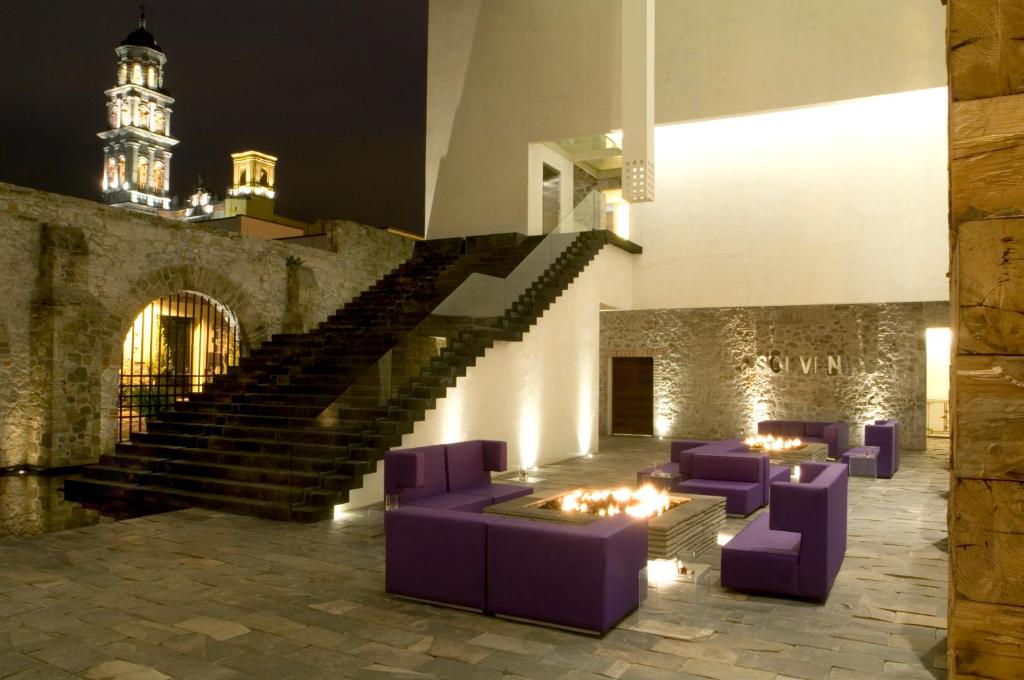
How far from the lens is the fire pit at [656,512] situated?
Result: 554 centimetres

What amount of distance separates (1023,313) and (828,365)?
13.4 metres

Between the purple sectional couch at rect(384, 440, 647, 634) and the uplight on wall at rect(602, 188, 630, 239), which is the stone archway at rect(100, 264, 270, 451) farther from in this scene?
the uplight on wall at rect(602, 188, 630, 239)

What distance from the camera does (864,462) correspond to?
34.1 feet

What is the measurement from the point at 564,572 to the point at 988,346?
121 inches

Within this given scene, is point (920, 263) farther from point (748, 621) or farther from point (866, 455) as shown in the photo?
point (748, 621)

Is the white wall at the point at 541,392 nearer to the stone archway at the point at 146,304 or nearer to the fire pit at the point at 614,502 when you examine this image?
the fire pit at the point at 614,502

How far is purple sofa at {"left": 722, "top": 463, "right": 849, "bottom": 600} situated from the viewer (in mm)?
4805

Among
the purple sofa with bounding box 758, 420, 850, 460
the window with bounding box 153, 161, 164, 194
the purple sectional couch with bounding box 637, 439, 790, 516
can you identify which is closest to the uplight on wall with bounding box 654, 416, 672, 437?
the purple sofa with bounding box 758, 420, 850, 460

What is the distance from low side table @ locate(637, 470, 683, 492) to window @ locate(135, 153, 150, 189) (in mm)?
55184

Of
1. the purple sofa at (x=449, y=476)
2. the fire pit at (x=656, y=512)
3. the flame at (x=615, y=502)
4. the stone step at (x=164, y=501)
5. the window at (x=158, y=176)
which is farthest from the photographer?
the window at (x=158, y=176)

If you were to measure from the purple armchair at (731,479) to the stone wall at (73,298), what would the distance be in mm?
7585

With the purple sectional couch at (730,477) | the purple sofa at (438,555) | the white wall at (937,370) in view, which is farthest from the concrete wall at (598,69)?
the purple sofa at (438,555)

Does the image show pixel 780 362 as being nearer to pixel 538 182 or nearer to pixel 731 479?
pixel 538 182

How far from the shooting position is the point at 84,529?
662 centimetres
